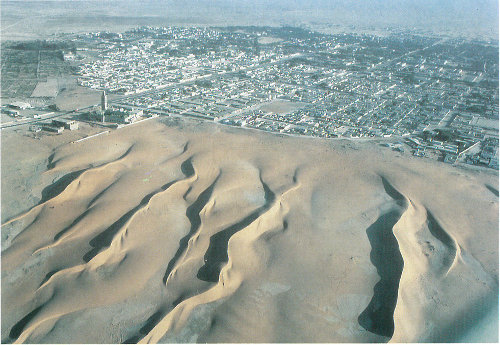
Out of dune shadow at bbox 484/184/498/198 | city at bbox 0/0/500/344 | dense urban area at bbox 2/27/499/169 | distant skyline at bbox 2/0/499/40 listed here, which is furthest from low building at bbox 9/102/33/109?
distant skyline at bbox 2/0/499/40

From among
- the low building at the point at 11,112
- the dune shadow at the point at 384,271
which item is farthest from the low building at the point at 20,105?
the dune shadow at the point at 384,271

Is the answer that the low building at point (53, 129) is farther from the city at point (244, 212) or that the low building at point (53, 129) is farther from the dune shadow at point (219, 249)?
the dune shadow at point (219, 249)

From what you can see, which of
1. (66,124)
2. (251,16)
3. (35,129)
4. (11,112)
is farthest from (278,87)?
(251,16)

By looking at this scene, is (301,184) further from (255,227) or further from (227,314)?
(227,314)

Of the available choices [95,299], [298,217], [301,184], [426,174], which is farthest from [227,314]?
[426,174]

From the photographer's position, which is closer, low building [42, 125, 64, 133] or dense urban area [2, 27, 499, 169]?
low building [42, 125, 64, 133]

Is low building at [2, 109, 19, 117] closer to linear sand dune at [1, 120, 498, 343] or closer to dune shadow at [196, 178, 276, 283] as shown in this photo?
linear sand dune at [1, 120, 498, 343]
